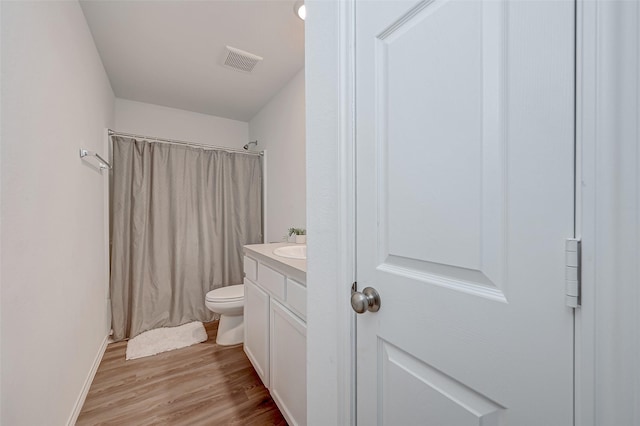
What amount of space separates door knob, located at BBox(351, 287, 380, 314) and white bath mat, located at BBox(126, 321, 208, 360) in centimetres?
220

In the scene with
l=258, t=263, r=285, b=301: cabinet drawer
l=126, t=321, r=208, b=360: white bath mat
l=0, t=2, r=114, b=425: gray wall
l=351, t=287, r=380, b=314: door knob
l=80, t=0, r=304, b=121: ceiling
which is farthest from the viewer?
l=126, t=321, r=208, b=360: white bath mat

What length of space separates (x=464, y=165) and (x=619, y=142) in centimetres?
19

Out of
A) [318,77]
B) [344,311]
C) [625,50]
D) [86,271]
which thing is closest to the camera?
[625,50]

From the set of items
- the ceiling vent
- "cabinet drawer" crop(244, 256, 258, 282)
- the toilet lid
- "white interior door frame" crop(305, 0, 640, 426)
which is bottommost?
the toilet lid

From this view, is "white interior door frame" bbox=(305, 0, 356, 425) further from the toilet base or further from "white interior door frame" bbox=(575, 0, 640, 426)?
the toilet base

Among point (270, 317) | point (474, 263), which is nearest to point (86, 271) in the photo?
point (270, 317)

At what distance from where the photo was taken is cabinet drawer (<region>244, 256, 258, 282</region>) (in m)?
1.73

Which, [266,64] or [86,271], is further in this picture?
[266,64]

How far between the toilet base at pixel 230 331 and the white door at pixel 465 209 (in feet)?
6.14

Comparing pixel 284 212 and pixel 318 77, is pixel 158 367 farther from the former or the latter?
pixel 318 77

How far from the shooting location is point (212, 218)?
285cm

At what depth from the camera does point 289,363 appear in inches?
50.4

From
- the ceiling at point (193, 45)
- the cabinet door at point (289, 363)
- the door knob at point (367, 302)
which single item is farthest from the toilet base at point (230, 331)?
the ceiling at point (193, 45)

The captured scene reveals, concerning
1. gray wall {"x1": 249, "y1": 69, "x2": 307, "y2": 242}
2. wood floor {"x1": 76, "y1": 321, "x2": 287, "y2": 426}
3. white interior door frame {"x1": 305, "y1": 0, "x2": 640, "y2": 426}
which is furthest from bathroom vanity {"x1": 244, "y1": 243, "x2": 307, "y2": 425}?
white interior door frame {"x1": 305, "y1": 0, "x2": 640, "y2": 426}
